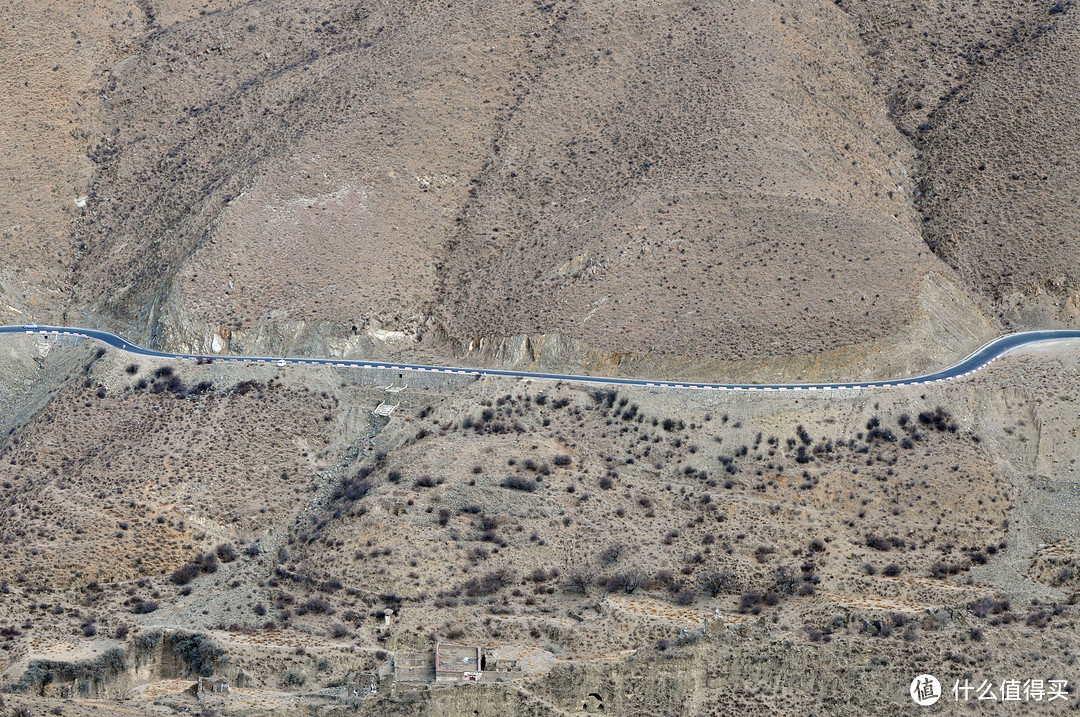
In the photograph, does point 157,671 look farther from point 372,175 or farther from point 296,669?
point 372,175

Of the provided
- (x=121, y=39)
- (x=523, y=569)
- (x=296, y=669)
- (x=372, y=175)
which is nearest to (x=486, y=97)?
(x=372, y=175)

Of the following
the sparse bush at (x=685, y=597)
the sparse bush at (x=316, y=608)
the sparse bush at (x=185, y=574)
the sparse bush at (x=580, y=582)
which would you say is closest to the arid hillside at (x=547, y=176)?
the sparse bush at (x=580, y=582)

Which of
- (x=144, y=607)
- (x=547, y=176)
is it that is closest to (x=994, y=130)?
(x=547, y=176)

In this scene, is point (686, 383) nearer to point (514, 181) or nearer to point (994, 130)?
Answer: point (514, 181)

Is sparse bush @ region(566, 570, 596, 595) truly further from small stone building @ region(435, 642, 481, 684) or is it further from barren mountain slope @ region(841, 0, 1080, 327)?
barren mountain slope @ region(841, 0, 1080, 327)

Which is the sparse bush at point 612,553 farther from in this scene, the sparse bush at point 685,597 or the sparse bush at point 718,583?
the sparse bush at point 718,583

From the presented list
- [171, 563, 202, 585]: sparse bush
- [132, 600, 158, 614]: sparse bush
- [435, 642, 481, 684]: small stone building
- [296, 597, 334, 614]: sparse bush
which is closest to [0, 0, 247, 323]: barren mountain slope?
[171, 563, 202, 585]: sparse bush
